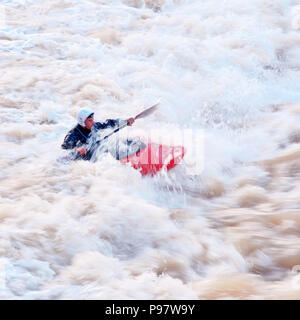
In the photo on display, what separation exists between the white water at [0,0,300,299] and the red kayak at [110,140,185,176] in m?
0.13

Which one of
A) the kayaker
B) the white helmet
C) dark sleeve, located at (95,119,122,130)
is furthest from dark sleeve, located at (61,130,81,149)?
dark sleeve, located at (95,119,122,130)

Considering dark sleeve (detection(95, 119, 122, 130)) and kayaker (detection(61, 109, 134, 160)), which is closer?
kayaker (detection(61, 109, 134, 160))

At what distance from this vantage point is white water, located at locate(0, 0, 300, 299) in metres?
3.78

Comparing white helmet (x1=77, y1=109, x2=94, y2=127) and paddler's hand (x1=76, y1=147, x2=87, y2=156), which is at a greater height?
white helmet (x1=77, y1=109, x2=94, y2=127)

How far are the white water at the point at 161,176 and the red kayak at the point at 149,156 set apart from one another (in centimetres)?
13

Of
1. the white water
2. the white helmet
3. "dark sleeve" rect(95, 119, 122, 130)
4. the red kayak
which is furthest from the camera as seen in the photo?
"dark sleeve" rect(95, 119, 122, 130)

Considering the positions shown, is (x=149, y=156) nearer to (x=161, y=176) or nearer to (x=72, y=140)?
(x=161, y=176)

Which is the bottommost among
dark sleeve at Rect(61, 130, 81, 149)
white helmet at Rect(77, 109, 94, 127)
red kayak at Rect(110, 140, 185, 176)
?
red kayak at Rect(110, 140, 185, 176)

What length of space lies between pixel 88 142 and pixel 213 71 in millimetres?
4042

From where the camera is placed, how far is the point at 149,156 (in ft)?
17.2

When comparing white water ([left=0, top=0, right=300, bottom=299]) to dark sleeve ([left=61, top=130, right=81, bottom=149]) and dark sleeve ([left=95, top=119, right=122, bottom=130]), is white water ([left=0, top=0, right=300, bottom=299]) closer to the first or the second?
dark sleeve ([left=61, top=130, right=81, bottom=149])

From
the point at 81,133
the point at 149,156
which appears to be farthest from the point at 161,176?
the point at 81,133

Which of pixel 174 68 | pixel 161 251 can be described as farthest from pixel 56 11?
pixel 161 251

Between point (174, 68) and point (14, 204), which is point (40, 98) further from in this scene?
point (14, 204)
